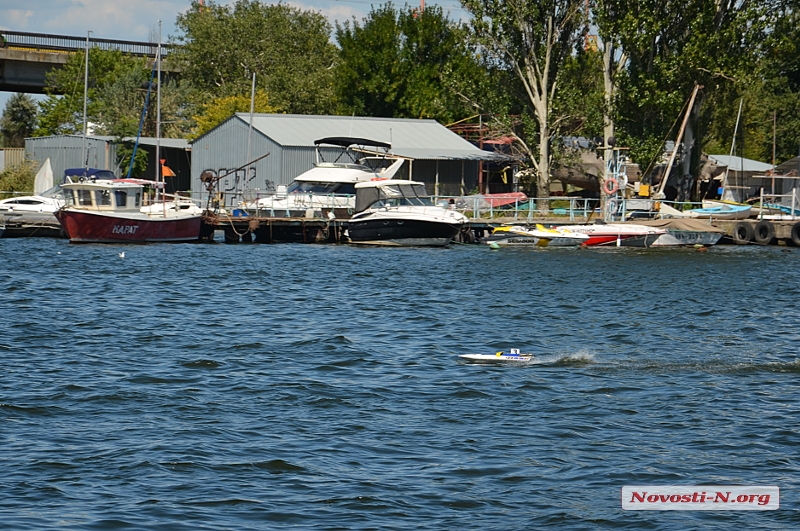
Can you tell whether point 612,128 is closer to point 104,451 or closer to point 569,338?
point 569,338

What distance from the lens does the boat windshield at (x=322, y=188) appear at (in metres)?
53.4

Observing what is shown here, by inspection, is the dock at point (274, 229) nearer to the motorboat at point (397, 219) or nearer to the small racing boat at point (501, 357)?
the motorboat at point (397, 219)

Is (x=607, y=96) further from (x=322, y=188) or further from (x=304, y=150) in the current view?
(x=304, y=150)

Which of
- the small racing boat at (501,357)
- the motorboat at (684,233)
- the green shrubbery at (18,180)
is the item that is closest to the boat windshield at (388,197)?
the motorboat at (684,233)

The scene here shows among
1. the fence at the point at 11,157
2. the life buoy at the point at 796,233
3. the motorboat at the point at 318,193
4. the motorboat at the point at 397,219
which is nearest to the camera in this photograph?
the motorboat at the point at 397,219

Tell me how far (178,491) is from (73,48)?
8133 centimetres

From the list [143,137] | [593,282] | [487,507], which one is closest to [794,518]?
[487,507]

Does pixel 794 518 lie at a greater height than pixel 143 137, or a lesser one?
lesser

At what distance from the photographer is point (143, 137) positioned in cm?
7506

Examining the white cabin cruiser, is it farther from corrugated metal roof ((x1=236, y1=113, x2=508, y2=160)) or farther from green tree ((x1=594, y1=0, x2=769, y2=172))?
green tree ((x1=594, y1=0, x2=769, y2=172))

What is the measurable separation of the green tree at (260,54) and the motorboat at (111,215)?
39.8 meters

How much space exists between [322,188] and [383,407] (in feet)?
124

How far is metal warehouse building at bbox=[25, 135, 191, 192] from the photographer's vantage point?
6950 centimetres

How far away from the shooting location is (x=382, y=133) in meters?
66.0
